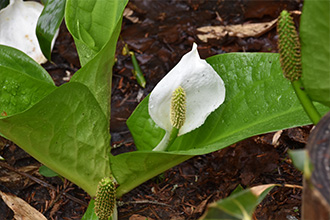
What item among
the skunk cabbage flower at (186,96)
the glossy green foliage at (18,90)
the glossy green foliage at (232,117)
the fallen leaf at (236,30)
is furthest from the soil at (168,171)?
the glossy green foliage at (18,90)

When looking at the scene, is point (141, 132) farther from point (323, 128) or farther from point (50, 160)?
point (323, 128)

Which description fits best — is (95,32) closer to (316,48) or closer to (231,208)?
(316,48)

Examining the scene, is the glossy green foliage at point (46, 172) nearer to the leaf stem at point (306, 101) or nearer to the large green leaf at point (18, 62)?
the large green leaf at point (18, 62)

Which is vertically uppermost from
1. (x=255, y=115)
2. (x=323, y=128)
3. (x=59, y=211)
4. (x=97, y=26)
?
(x=323, y=128)

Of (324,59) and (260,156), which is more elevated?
(324,59)

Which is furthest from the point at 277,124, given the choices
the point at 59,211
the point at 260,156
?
the point at 59,211

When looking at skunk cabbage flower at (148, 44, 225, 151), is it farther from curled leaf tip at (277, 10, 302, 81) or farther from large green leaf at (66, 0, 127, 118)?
curled leaf tip at (277, 10, 302, 81)

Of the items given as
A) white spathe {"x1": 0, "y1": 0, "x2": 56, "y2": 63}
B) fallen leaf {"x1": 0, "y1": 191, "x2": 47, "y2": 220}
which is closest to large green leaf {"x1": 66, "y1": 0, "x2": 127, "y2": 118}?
fallen leaf {"x1": 0, "y1": 191, "x2": 47, "y2": 220}
